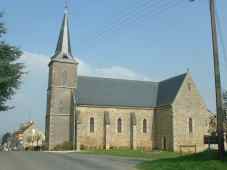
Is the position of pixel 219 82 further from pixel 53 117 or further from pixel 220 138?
pixel 53 117

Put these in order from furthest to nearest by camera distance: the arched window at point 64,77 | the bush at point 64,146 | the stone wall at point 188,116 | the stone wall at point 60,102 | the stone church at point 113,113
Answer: the arched window at point 64,77 → the stone wall at point 188,116 → the stone church at point 113,113 → the stone wall at point 60,102 → the bush at point 64,146

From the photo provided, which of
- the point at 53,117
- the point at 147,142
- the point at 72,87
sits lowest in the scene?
the point at 147,142

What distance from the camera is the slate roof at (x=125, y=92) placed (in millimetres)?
51781

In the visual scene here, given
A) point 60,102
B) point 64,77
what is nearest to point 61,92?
point 60,102

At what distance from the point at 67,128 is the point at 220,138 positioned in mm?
35933

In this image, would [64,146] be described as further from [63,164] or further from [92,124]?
[63,164]

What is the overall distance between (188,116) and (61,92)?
18.7 meters

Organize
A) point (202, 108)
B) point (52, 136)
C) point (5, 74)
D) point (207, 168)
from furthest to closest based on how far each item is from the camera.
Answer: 1. point (202, 108)
2. point (52, 136)
3. point (5, 74)
4. point (207, 168)

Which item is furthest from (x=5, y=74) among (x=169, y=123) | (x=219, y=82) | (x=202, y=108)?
(x=202, y=108)

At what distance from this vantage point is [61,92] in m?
51.1

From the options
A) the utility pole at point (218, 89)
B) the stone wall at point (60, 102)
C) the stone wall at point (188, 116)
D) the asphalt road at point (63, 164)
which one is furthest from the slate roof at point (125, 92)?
the utility pole at point (218, 89)

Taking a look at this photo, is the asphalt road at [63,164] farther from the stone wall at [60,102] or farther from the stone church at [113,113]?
the stone wall at [60,102]

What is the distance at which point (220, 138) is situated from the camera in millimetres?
16438

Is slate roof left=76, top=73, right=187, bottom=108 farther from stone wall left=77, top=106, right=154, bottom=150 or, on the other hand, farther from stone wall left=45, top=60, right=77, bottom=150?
stone wall left=45, top=60, right=77, bottom=150
